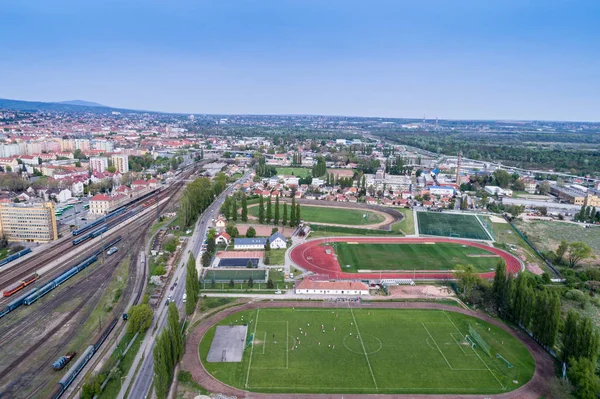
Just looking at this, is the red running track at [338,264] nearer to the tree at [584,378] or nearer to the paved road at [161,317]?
the paved road at [161,317]

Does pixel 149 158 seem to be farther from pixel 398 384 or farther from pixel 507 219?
pixel 398 384

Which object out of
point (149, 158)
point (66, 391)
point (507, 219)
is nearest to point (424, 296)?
point (66, 391)

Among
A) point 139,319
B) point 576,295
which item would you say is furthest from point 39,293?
point 576,295

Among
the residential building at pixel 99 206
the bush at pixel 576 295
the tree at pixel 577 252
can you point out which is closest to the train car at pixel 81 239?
the residential building at pixel 99 206

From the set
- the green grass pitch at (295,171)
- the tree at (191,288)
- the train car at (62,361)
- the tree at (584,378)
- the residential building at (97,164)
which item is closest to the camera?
the tree at (584,378)

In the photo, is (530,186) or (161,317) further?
(530,186)

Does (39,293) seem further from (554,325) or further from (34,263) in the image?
(554,325)
